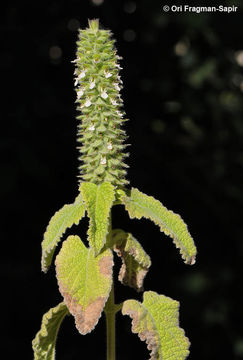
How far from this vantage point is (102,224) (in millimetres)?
1079

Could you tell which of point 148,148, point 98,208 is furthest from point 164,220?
point 148,148

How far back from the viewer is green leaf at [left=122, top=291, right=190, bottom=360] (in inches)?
44.8

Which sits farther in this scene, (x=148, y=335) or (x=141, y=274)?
(x=141, y=274)

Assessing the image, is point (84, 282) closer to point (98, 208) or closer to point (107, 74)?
point (98, 208)

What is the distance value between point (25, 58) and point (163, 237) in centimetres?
150

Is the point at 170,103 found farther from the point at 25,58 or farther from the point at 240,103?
the point at 25,58

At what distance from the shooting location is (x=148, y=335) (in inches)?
44.7

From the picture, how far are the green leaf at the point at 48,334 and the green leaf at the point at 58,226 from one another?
10cm

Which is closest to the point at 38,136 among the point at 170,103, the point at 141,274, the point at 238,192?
the point at 170,103

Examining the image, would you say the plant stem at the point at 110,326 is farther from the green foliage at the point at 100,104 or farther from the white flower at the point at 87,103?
the white flower at the point at 87,103

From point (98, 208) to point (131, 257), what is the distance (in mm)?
240

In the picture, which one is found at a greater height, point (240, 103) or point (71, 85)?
point (240, 103)

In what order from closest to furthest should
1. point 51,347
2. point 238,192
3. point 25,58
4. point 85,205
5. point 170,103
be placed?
1. point 85,205
2. point 51,347
3. point 25,58
4. point 170,103
5. point 238,192

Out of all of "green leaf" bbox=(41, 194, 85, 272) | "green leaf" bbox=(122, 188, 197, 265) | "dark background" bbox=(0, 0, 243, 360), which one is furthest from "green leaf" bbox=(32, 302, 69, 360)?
"dark background" bbox=(0, 0, 243, 360)
